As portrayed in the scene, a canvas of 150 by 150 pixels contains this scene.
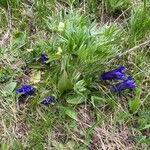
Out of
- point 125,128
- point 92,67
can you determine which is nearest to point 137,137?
point 125,128

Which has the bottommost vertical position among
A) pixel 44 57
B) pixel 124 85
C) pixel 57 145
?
pixel 57 145

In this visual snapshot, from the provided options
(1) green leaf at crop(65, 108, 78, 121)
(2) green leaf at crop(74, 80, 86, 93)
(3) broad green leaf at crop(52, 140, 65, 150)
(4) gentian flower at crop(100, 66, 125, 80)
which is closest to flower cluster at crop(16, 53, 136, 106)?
(4) gentian flower at crop(100, 66, 125, 80)

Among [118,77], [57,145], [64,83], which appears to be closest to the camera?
[57,145]

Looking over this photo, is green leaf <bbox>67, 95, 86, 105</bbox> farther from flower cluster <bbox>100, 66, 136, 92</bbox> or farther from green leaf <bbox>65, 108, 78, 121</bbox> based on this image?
flower cluster <bbox>100, 66, 136, 92</bbox>

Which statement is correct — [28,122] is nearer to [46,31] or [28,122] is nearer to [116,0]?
[46,31]

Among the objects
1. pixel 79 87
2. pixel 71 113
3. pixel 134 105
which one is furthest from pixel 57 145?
pixel 134 105

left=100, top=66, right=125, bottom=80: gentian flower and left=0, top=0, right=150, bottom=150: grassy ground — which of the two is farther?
left=100, top=66, right=125, bottom=80: gentian flower

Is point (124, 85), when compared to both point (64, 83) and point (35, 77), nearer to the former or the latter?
point (64, 83)

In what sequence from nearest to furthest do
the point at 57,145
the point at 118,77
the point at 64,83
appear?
1. the point at 57,145
2. the point at 64,83
3. the point at 118,77
